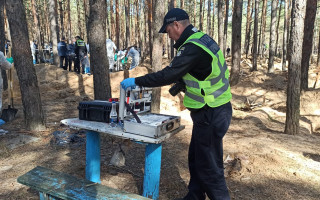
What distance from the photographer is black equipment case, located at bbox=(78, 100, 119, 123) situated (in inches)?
112

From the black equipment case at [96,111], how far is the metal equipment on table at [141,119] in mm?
289

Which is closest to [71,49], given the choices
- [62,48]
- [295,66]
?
[62,48]

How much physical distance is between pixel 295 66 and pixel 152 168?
463 centimetres

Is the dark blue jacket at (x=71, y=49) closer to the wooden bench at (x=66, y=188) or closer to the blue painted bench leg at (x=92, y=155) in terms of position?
the blue painted bench leg at (x=92, y=155)

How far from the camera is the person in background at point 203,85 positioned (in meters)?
2.23

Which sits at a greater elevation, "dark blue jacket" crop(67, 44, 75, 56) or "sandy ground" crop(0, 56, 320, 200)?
"dark blue jacket" crop(67, 44, 75, 56)

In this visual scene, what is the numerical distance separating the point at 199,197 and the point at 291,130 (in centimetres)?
429

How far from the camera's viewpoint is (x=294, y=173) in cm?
362

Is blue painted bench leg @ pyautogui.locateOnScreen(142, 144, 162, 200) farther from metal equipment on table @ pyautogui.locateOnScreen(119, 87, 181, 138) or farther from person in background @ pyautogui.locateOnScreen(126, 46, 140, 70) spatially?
person in background @ pyautogui.locateOnScreen(126, 46, 140, 70)

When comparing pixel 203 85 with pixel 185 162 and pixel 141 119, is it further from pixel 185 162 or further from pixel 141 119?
pixel 185 162

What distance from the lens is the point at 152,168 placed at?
2639 millimetres

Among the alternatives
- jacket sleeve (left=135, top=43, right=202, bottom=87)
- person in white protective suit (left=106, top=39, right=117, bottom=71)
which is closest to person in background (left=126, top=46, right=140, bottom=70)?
person in white protective suit (left=106, top=39, right=117, bottom=71)

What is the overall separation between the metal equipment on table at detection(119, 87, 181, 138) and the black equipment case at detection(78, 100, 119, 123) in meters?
0.29

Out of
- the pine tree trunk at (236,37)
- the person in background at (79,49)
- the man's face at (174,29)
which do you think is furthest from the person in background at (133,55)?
the man's face at (174,29)
